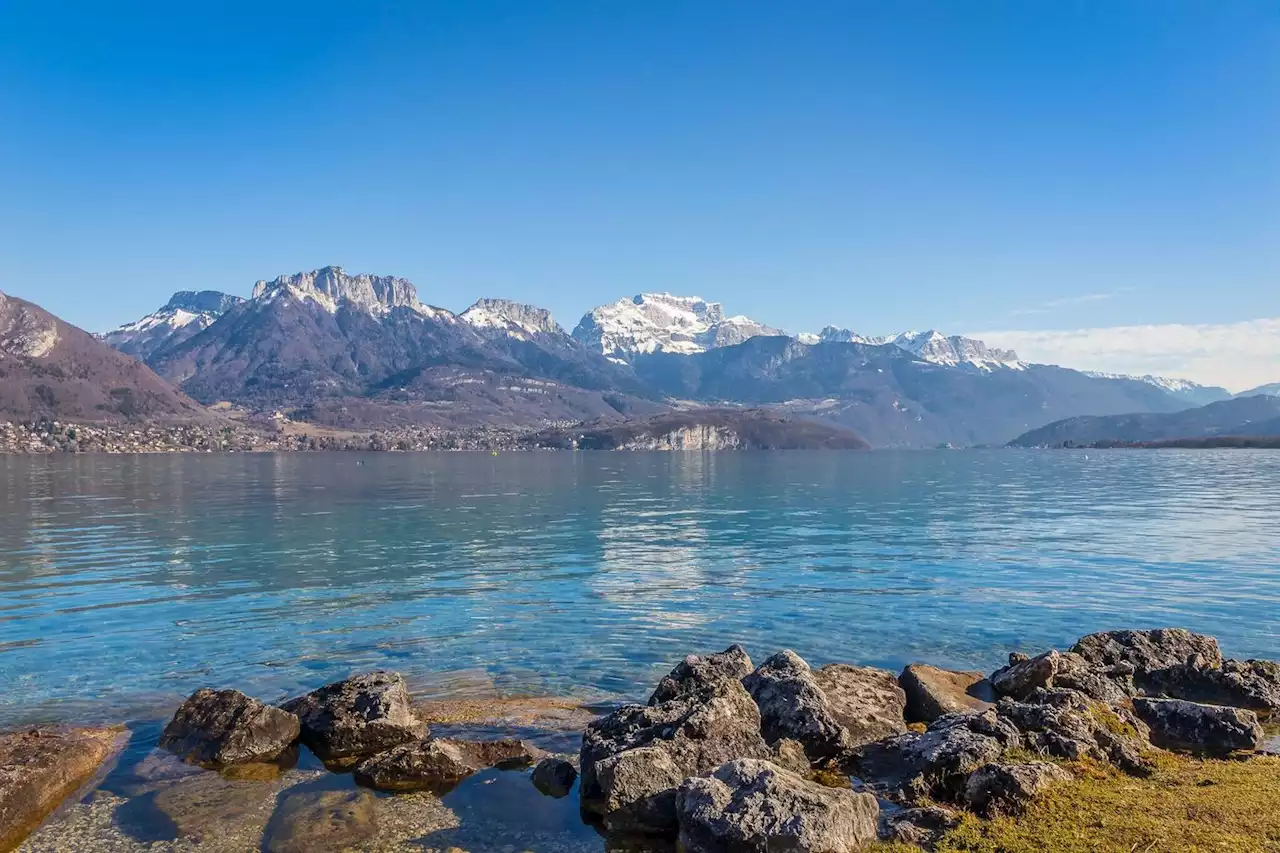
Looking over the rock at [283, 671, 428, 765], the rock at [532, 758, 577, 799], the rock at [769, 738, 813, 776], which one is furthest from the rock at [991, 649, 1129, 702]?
the rock at [283, 671, 428, 765]

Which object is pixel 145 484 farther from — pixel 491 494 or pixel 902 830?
pixel 902 830

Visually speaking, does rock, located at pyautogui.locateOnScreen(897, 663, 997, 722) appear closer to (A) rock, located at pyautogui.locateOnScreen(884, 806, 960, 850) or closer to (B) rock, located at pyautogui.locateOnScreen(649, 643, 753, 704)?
(B) rock, located at pyautogui.locateOnScreen(649, 643, 753, 704)

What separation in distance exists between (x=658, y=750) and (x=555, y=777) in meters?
2.56

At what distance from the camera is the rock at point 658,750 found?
50.3 ft

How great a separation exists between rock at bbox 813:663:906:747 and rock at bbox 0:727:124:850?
55.9ft

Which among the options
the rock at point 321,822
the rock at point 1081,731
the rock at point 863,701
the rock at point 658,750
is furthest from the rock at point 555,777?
the rock at point 1081,731

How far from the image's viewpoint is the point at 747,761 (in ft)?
49.3

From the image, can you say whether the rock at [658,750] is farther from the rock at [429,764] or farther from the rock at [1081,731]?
the rock at [1081,731]

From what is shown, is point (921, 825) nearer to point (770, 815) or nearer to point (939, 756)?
point (939, 756)

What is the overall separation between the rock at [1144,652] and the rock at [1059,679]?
148 cm

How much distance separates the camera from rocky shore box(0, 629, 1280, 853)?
44.6 feet

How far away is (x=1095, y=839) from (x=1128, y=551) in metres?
55.4

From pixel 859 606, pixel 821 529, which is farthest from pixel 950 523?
pixel 859 606

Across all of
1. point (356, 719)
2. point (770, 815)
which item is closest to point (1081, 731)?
point (770, 815)
